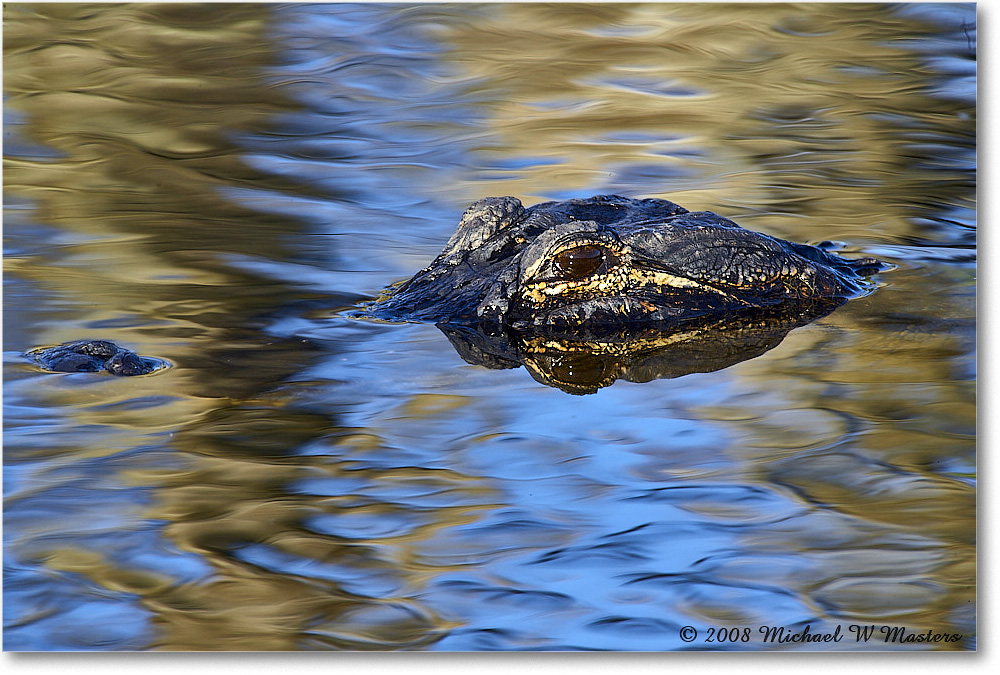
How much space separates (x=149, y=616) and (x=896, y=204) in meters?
3.37

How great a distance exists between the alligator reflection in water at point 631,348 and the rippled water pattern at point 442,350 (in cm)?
9

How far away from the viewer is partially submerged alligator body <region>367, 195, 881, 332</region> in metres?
4.07

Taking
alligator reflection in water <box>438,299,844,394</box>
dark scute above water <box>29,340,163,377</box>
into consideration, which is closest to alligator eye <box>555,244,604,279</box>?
alligator reflection in water <box>438,299,844,394</box>

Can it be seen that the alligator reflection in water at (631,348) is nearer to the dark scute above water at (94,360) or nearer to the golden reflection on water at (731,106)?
the golden reflection on water at (731,106)

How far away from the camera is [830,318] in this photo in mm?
4145

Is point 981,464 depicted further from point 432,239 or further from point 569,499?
point 432,239

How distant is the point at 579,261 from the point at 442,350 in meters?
0.63

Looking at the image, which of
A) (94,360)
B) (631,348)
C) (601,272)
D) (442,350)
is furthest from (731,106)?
(94,360)

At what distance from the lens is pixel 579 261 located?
407 cm

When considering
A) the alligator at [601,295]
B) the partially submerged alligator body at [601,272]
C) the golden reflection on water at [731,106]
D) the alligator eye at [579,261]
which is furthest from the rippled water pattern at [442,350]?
the alligator eye at [579,261]

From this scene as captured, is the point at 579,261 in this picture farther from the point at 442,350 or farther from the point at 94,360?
the point at 94,360

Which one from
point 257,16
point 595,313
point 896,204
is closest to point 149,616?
point 595,313

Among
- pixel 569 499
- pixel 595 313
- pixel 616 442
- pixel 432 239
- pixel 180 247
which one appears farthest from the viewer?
pixel 432 239

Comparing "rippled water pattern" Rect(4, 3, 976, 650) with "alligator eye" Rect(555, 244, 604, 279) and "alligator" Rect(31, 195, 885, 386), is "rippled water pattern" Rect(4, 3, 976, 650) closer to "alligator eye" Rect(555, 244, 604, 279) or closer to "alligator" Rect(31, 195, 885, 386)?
"alligator" Rect(31, 195, 885, 386)
